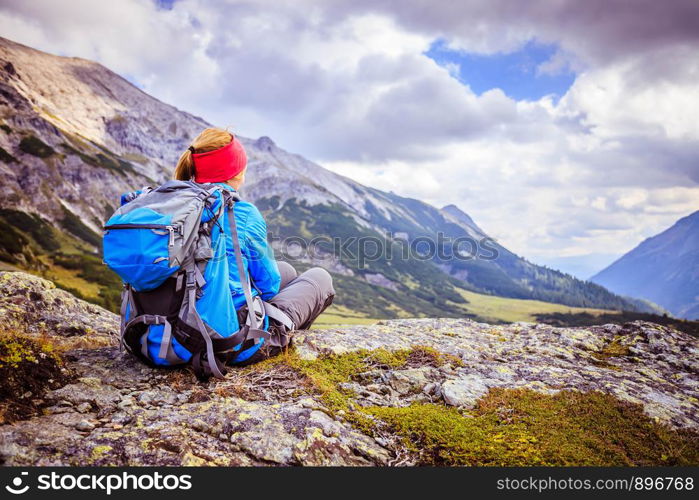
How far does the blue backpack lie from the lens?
192 inches

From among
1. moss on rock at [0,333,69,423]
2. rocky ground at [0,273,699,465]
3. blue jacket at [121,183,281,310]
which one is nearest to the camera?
rocky ground at [0,273,699,465]

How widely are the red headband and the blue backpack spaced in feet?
1.71

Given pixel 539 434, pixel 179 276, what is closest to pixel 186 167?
pixel 179 276

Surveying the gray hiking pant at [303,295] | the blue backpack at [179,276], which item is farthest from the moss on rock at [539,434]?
the blue backpack at [179,276]

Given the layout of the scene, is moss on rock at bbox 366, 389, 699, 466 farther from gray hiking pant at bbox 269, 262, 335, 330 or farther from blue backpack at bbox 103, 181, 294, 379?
blue backpack at bbox 103, 181, 294, 379

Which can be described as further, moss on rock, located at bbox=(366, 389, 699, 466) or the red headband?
the red headband

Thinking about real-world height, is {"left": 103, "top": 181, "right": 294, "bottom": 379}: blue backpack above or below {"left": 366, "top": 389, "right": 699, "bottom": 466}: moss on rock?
above

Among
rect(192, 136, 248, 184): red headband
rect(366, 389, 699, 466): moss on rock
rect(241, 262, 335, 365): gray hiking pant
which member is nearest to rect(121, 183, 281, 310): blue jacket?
rect(192, 136, 248, 184): red headband

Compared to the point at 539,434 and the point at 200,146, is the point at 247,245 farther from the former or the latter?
the point at 539,434

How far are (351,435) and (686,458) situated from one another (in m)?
4.44

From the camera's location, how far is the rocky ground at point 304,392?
4191mm

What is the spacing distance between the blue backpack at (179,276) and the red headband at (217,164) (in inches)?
20.5

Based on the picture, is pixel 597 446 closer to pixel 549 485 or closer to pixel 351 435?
pixel 549 485

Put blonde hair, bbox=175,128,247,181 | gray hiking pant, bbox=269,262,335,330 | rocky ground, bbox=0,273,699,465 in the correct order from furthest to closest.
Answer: gray hiking pant, bbox=269,262,335,330, blonde hair, bbox=175,128,247,181, rocky ground, bbox=0,273,699,465
